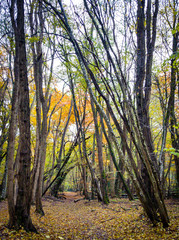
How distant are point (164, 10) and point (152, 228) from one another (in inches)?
283

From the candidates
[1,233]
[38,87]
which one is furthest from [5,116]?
[1,233]

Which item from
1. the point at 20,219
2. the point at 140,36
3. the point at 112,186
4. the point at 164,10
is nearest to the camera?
the point at 20,219

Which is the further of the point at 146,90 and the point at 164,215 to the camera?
the point at 146,90

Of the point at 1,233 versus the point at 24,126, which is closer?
the point at 1,233

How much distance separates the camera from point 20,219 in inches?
143

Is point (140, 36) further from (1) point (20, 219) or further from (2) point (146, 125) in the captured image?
(1) point (20, 219)

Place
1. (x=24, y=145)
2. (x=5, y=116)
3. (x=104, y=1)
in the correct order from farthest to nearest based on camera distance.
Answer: (x=5, y=116) → (x=104, y=1) → (x=24, y=145)

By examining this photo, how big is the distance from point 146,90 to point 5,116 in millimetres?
9315

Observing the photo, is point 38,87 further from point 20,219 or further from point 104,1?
point 20,219

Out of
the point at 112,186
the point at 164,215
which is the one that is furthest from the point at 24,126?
the point at 112,186

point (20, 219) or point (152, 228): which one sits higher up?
point (20, 219)

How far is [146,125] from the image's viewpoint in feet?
15.9

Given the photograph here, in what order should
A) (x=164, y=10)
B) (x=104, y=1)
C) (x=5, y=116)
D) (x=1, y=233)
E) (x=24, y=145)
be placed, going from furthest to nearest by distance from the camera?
(x=5, y=116) < (x=164, y=10) < (x=104, y=1) < (x=24, y=145) < (x=1, y=233)

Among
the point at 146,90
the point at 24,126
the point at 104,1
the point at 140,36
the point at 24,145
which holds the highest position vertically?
the point at 104,1
